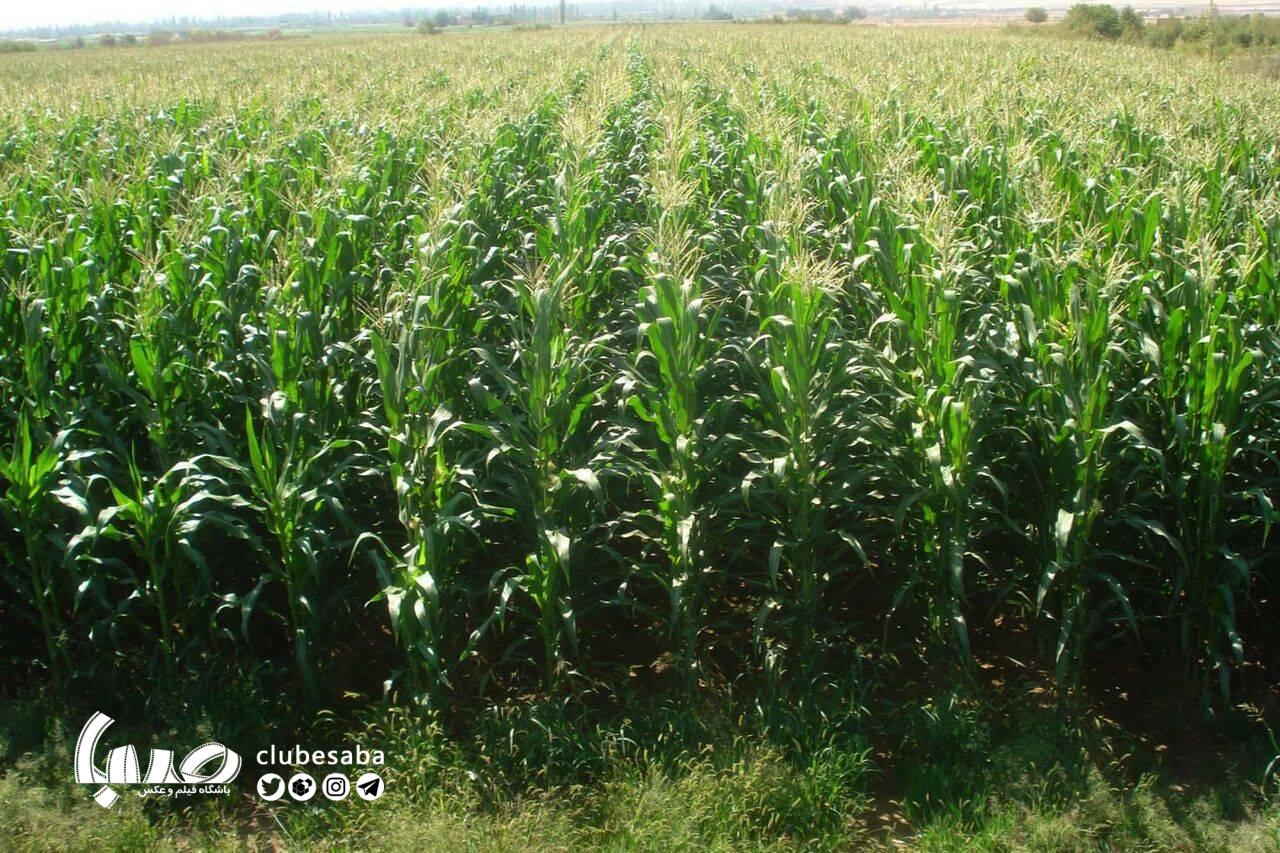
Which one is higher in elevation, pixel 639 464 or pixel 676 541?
pixel 639 464

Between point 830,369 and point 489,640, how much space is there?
6.24 feet

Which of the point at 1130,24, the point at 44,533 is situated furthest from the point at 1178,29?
the point at 44,533

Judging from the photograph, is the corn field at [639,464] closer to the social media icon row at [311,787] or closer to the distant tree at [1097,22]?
the social media icon row at [311,787]

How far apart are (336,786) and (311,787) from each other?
0.10 m

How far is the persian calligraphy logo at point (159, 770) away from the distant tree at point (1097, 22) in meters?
43.0

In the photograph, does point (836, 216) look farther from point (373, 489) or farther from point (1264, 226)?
point (373, 489)

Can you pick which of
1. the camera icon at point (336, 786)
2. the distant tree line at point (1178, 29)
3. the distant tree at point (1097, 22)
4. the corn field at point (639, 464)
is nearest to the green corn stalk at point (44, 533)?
the corn field at point (639, 464)

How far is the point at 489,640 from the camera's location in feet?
15.3

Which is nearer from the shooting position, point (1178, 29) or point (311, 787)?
point (311, 787)

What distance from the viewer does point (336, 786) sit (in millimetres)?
3766

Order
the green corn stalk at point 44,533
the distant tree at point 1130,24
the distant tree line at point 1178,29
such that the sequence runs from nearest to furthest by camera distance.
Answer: the green corn stalk at point 44,533, the distant tree line at point 1178,29, the distant tree at point 1130,24

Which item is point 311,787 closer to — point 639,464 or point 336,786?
point 336,786

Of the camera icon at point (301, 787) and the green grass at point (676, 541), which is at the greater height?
the green grass at point (676, 541)

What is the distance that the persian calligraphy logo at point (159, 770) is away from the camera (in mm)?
3758
